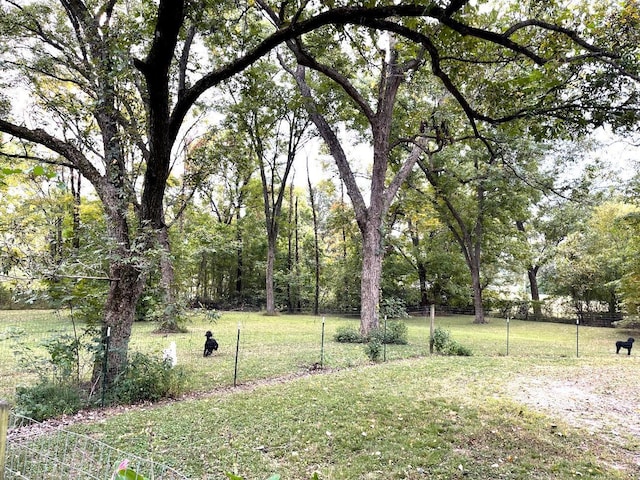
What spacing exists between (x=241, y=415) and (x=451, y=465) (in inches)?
105

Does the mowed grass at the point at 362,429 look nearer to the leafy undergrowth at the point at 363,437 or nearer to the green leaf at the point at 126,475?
the leafy undergrowth at the point at 363,437

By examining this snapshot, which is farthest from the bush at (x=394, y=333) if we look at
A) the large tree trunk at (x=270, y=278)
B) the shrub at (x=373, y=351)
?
the large tree trunk at (x=270, y=278)

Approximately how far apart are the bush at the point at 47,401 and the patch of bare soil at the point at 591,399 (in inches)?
253

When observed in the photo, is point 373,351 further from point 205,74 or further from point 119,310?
point 205,74

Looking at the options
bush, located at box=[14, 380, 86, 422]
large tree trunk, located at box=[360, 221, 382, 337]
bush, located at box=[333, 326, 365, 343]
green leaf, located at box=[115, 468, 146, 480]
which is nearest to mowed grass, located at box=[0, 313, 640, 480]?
bush, located at box=[14, 380, 86, 422]

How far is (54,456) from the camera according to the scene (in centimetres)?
356

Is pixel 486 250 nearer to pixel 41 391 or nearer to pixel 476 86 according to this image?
pixel 476 86

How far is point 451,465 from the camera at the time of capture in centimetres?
388

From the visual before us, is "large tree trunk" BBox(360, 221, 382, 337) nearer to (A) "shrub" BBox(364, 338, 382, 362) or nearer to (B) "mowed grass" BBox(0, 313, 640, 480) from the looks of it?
(A) "shrub" BBox(364, 338, 382, 362)

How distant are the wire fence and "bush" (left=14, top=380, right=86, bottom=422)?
18 cm

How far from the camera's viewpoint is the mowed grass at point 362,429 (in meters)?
3.84

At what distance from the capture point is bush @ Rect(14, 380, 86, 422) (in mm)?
5102

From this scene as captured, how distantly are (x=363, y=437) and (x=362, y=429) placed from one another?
9.4 inches

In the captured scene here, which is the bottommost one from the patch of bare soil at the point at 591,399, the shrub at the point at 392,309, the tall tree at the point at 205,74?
the patch of bare soil at the point at 591,399
